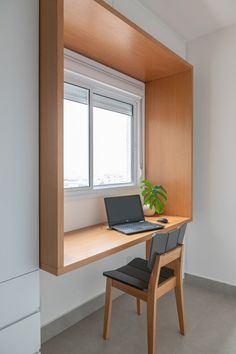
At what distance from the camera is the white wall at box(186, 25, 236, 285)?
2.54m

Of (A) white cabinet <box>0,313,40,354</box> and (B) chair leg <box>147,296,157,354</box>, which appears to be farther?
(B) chair leg <box>147,296,157,354</box>

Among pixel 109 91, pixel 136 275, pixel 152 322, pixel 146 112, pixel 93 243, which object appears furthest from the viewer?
pixel 146 112

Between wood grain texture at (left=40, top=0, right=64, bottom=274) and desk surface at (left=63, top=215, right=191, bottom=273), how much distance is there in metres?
0.15

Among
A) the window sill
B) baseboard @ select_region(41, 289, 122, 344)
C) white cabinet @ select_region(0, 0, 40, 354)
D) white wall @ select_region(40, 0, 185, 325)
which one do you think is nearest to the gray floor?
baseboard @ select_region(41, 289, 122, 344)

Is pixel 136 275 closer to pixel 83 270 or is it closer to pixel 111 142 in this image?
pixel 83 270

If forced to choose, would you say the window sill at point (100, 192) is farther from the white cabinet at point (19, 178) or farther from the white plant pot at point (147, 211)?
the white cabinet at point (19, 178)

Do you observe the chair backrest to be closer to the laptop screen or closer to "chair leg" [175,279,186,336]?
"chair leg" [175,279,186,336]

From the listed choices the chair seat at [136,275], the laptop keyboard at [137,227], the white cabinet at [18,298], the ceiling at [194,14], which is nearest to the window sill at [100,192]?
the laptop keyboard at [137,227]

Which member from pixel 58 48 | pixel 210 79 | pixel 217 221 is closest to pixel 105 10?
pixel 58 48

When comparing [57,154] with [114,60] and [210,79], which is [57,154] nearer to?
[114,60]

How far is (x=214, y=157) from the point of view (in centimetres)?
263

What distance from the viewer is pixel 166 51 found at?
7.02 feet

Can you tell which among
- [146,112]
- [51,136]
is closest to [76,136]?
[51,136]

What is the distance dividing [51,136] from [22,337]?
1.02m
